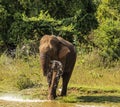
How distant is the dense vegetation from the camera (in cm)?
2097

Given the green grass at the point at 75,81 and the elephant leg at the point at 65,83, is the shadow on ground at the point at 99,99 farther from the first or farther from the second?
the elephant leg at the point at 65,83

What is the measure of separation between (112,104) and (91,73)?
18.7 feet

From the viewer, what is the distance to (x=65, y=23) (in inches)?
872

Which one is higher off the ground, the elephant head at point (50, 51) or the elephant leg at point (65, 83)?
the elephant head at point (50, 51)

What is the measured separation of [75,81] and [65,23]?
7.38 meters

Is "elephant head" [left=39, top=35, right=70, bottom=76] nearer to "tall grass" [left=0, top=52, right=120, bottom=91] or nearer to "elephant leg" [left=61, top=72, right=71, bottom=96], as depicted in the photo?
"elephant leg" [left=61, top=72, right=71, bottom=96]

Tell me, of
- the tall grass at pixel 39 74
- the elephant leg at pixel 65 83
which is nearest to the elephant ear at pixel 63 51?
the elephant leg at pixel 65 83

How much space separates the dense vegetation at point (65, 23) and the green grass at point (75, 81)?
1.66 m

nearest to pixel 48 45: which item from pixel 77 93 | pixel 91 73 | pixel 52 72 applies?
pixel 52 72

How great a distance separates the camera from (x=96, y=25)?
2303cm

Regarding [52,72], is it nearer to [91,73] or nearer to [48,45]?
[48,45]

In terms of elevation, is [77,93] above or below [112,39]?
below

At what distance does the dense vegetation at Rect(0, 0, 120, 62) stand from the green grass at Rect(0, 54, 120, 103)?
166 cm

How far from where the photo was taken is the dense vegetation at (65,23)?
68.8ft
